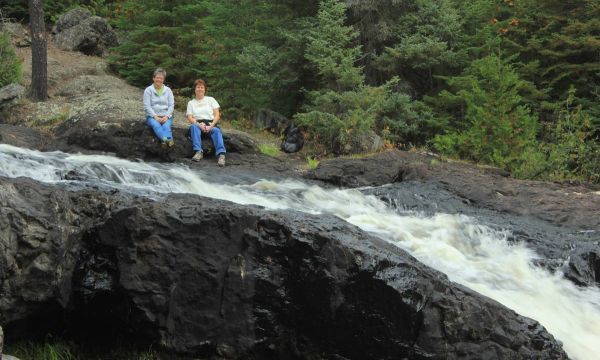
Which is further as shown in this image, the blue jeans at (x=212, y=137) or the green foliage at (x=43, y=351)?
the blue jeans at (x=212, y=137)

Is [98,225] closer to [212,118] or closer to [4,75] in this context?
[212,118]

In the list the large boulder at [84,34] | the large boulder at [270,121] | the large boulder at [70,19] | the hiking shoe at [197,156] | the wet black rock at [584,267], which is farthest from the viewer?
the large boulder at [70,19]

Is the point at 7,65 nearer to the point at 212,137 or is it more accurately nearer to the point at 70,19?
the point at 212,137

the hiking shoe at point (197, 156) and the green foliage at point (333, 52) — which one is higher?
the green foliage at point (333, 52)

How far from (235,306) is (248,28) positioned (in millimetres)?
14752

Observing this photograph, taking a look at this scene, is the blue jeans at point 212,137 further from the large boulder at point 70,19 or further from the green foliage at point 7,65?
the large boulder at point 70,19

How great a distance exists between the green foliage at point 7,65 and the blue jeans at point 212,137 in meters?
7.45

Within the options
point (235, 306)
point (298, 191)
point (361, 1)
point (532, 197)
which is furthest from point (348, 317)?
point (361, 1)

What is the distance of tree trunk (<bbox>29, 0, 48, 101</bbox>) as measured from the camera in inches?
645

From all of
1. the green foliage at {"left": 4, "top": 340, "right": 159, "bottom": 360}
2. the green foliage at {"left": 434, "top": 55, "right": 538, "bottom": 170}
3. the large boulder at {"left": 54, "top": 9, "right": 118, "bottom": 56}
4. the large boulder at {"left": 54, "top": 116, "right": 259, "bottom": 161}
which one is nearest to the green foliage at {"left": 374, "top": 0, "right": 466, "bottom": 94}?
the green foliage at {"left": 434, "top": 55, "right": 538, "bottom": 170}

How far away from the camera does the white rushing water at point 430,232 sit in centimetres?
652

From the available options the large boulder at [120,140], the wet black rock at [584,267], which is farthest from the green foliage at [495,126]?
the large boulder at [120,140]

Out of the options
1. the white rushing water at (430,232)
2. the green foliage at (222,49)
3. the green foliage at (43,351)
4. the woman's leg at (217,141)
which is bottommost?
A: the green foliage at (43,351)

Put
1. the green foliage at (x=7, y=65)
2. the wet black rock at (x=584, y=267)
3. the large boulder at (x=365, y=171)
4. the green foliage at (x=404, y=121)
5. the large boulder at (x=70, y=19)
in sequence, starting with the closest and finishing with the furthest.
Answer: the wet black rock at (x=584, y=267) < the large boulder at (x=365, y=171) < the green foliage at (x=404, y=121) < the green foliage at (x=7, y=65) < the large boulder at (x=70, y=19)
